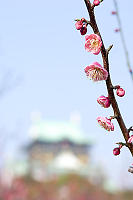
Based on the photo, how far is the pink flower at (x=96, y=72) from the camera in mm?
1024

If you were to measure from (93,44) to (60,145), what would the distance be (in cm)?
4787

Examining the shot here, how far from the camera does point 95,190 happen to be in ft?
87.1

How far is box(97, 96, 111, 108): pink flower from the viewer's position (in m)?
1.06

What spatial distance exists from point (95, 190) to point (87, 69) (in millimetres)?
26253

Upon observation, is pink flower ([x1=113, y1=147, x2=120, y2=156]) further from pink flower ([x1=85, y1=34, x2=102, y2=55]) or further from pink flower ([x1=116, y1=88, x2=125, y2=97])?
pink flower ([x1=85, y1=34, x2=102, y2=55])

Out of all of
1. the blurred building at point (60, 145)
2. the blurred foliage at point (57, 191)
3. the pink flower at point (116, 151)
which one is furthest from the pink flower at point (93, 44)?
the blurred building at point (60, 145)

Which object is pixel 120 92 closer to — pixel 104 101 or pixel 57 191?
pixel 104 101

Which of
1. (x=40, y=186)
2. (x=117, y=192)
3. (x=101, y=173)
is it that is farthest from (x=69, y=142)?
(x=40, y=186)

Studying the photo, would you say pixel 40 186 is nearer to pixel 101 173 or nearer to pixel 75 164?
pixel 101 173

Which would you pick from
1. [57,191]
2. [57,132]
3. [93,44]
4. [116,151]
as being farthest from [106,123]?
[57,132]

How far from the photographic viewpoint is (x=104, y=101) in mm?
1076

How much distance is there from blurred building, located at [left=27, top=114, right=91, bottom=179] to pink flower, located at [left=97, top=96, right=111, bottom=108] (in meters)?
43.7

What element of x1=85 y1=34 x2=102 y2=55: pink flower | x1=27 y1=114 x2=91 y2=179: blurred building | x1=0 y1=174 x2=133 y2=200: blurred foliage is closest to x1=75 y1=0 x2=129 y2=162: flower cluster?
x1=85 y1=34 x2=102 y2=55: pink flower

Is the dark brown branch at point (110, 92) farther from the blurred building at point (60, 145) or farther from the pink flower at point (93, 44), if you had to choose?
the blurred building at point (60, 145)
